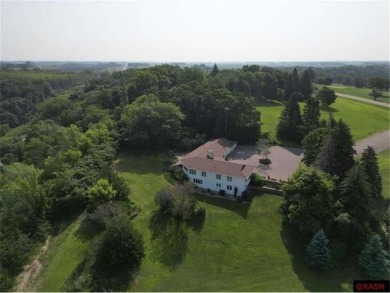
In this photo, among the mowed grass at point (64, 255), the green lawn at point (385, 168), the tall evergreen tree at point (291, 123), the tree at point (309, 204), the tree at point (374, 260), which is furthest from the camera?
the tall evergreen tree at point (291, 123)

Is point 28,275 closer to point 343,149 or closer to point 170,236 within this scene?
point 170,236

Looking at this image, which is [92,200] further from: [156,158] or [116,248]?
[156,158]

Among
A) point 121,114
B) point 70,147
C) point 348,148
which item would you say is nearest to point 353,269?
point 348,148

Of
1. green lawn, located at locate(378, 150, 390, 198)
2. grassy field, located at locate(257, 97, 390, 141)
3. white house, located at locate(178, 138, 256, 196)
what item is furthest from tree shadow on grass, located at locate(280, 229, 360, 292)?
grassy field, located at locate(257, 97, 390, 141)

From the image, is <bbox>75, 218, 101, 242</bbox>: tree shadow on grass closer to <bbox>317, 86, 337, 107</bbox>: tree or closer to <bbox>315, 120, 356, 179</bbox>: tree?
<bbox>315, 120, 356, 179</bbox>: tree

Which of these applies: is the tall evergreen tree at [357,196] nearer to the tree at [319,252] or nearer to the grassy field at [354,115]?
the tree at [319,252]

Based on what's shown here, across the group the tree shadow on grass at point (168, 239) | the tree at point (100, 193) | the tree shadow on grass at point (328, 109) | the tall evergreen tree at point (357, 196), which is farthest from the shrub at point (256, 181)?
the tree shadow on grass at point (328, 109)

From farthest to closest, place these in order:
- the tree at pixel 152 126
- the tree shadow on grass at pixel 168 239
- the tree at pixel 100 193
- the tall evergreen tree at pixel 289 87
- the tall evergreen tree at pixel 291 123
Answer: the tall evergreen tree at pixel 289 87 → the tall evergreen tree at pixel 291 123 → the tree at pixel 152 126 → the tree at pixel 100 193 → the tree shadow on grass at pixel 168 239

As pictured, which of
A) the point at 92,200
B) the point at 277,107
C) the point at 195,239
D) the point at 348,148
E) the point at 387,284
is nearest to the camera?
the point at 387,284
